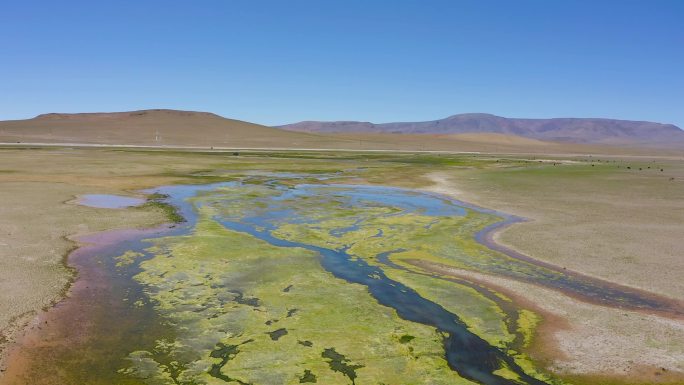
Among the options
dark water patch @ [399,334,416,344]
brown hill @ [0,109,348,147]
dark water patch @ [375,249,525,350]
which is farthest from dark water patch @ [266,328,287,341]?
brown hill @ [0,109,348,147]

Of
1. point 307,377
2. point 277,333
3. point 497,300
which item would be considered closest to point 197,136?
point 497,300

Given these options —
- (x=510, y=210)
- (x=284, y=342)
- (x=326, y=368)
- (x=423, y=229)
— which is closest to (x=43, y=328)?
(x=284, y=342)

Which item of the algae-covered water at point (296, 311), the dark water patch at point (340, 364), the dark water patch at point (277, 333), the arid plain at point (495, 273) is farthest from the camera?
the dark water patch at point (277, 333)

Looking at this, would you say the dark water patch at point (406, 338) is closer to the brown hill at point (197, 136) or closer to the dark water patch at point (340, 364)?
the dark water patch at point (340, 364)

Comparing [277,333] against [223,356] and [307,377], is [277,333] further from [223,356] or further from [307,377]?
[307,377]

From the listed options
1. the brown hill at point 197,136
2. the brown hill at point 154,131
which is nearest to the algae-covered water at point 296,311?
the brown hill at point 197,136
